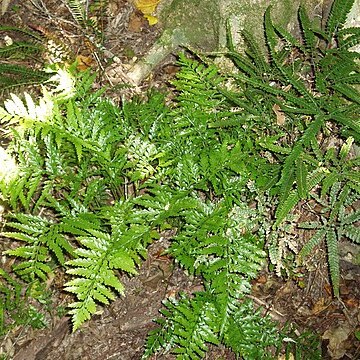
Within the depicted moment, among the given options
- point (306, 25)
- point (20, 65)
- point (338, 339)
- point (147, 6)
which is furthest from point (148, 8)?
point (338, 339)

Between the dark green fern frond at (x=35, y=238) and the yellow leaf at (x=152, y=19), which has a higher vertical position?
the yellow leaf at (x=152, y=19)

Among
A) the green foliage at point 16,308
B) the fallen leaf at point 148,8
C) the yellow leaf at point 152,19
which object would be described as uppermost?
the fallen leaf at point 148,8

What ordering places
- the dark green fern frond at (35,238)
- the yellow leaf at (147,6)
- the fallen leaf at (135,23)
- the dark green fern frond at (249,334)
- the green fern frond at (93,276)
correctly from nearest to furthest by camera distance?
1. the green fern frond at (93,276)
2. the dark green fern frond at (35,238)
3. the dark green fern frond at (249,334)
4. the yellow leaf at (147,6)
5. the fallen leaf at (135,23)

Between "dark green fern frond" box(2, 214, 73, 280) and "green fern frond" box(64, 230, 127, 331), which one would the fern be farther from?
"dark green fern frond" box(2, 214, 73, 280)

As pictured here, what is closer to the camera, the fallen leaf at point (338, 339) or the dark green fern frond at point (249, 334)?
the dark green fern frond at point (249, 334)

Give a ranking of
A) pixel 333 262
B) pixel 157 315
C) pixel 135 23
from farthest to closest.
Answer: pixel 135 23
pixel 157 315
pixel 333 262

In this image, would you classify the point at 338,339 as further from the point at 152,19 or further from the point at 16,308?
the point at 152,19

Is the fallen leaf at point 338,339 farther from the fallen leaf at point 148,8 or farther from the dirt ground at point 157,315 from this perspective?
the fallen leaf at point 148,8

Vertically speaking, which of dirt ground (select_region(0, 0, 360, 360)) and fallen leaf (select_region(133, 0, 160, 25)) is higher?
fallen leaf (select_region(133, 0, 160, 25))

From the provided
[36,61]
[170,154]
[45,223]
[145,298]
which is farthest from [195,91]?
[36,61]

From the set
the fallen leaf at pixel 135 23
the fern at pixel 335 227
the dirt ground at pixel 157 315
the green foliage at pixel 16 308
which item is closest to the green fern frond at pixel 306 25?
the fern at pixel 335 227

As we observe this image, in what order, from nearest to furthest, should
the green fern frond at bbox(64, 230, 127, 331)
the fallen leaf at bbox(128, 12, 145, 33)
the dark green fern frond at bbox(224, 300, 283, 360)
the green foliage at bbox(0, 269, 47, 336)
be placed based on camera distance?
the green fern frond at bbox(64, 230, 127, 331) < the dark green fern frond at bbox(224, 300, 283, 360) < the green foliage at bbox(0, 269, 47, 336) < the fallen leaf at bbox(128, 12, 145, 33)

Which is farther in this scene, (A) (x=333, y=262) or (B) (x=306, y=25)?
(B) (x=306, y=25)

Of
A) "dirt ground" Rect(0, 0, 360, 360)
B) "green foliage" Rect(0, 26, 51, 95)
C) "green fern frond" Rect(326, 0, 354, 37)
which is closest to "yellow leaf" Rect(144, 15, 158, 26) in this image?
"green foliage" Rect(0, 26, 51, 95)
